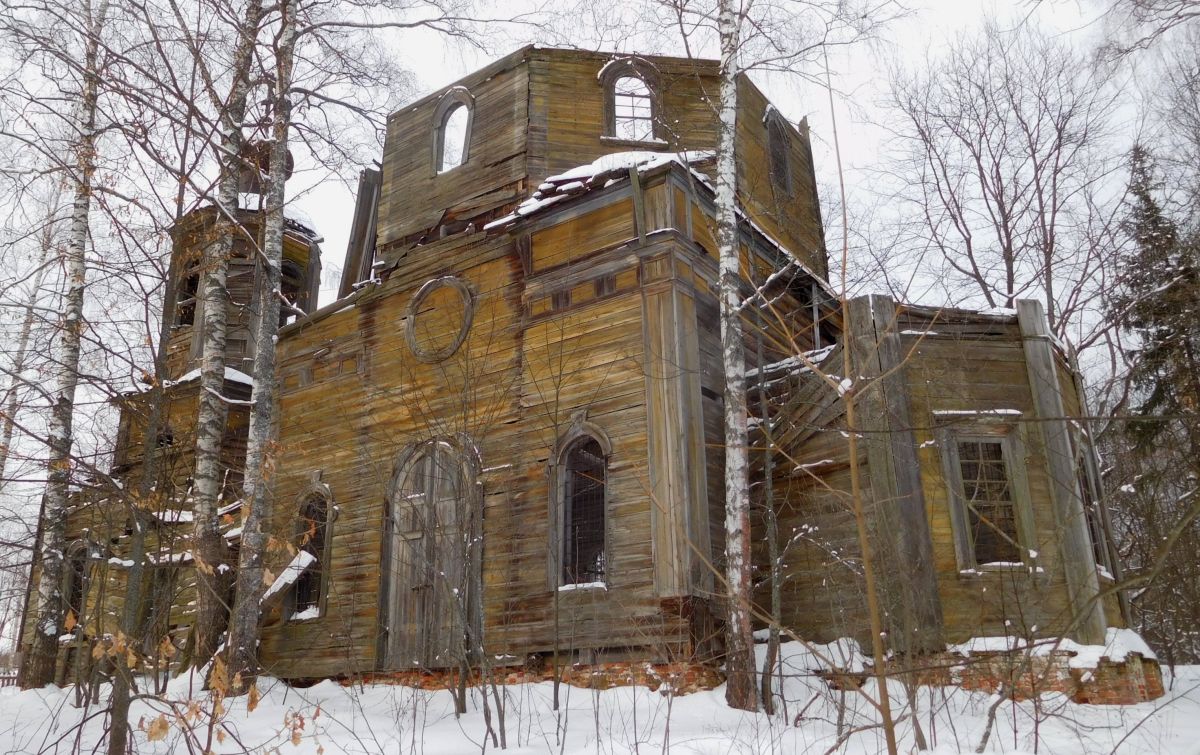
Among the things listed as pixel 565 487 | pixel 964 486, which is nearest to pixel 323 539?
pixel 565 487

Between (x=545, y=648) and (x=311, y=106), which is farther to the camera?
(x=311, y=106)

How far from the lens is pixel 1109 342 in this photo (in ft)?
63.5

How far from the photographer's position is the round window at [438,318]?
14.0 meters

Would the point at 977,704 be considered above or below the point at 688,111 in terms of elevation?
below

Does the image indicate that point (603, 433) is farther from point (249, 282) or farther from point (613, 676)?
point (249, 282)

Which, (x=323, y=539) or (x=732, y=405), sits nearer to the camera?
(x=732, y=405)

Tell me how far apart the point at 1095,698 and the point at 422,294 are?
1092 centimetres

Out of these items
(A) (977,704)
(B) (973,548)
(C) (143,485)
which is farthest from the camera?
(B) (973,548)

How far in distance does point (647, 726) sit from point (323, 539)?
8186 mm

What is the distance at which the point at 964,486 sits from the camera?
11500 millimetres

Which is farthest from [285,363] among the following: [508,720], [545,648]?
[508,720]

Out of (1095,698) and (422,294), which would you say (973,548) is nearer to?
(1095,698)

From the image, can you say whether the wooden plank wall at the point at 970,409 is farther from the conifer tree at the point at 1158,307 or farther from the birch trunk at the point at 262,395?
the birch trunk at the point at 262,395

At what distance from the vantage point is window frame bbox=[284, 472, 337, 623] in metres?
14.2
